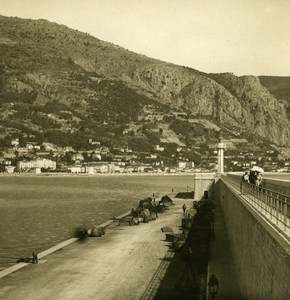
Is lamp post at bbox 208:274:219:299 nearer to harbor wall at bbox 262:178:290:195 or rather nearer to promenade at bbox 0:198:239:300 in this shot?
promenade at bbox 0:198:239:300

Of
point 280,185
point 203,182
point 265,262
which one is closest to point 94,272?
point 280,185

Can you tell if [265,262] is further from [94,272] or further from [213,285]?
[94,272]

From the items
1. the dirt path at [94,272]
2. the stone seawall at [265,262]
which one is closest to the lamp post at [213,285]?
the stone seawall at [265,262]

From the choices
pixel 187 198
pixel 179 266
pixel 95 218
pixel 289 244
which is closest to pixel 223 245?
pixel 179 266

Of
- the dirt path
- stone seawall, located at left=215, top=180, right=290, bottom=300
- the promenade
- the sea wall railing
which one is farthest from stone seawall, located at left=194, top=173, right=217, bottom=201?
stone seawall, located at left=215, top=180, right=290, bottom=300

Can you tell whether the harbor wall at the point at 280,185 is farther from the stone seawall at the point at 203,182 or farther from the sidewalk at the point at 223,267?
the stone seawall at the point at 203,182

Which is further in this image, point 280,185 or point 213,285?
point 213,285
